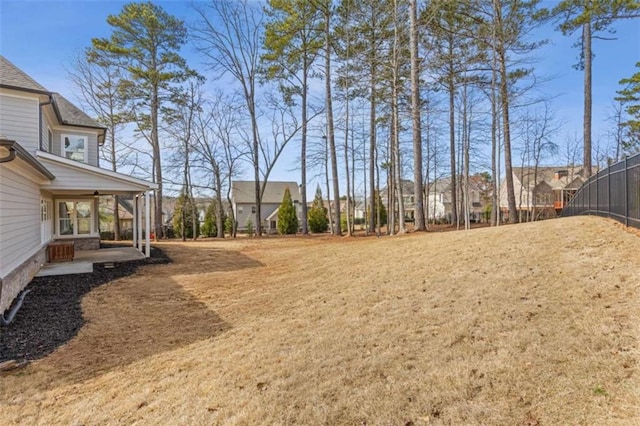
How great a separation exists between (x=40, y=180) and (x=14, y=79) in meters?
2.71

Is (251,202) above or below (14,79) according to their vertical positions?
below

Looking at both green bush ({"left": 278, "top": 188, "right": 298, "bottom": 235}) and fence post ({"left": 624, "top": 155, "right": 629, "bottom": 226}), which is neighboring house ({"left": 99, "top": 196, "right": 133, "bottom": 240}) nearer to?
green bush ({"left": 278, "top": 188, "right": 298, "bottom": 235})

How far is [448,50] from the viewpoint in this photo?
1534 cm

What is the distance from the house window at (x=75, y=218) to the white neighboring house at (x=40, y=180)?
0.10 ft

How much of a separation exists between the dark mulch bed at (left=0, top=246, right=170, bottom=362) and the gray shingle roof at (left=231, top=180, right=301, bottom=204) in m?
30.7

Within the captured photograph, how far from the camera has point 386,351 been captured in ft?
11.8

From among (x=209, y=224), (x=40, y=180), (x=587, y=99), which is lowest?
(x=209, y=224)

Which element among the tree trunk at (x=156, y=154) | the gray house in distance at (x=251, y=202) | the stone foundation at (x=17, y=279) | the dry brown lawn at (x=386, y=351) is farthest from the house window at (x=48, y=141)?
the gray house in distance at (x=251, y=202)

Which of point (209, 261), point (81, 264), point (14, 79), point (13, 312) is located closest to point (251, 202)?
point (209, 261)

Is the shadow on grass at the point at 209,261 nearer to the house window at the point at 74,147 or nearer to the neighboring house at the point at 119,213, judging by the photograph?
the house window at the point at 74,147

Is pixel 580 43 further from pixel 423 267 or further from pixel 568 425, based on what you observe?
pixel 568 425

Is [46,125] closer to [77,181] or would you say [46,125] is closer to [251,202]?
[77,181]

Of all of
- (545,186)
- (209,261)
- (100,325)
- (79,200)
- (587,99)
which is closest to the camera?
(100,325)

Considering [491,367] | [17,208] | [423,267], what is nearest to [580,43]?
[423,267]
